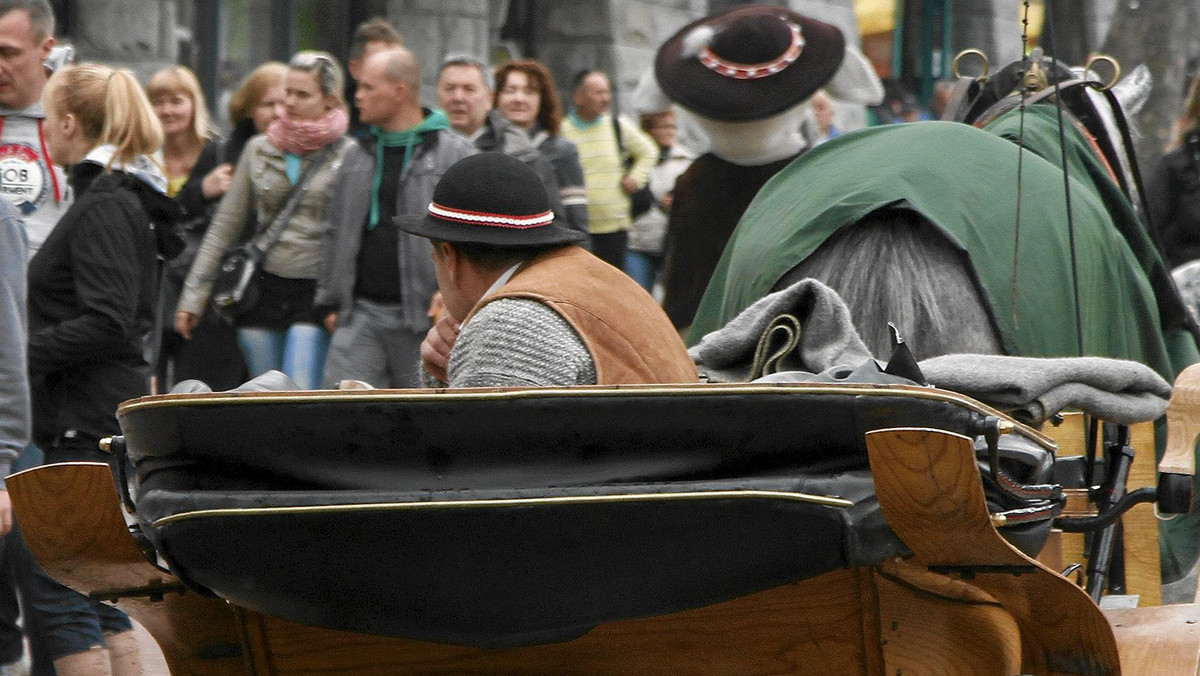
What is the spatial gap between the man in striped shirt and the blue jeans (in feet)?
7.55

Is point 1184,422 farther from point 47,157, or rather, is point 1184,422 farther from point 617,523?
point 47,157

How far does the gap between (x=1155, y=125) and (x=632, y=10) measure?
448 cm

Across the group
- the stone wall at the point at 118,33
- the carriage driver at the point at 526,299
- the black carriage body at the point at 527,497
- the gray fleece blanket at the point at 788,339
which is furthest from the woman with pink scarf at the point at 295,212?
the stone wall at the point at 118,33

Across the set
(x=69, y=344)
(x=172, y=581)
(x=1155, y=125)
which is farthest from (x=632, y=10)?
(x=172, y=581)

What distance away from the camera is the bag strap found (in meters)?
6.90

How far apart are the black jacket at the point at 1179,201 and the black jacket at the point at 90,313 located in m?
4.64

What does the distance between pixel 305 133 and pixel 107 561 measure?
410cm

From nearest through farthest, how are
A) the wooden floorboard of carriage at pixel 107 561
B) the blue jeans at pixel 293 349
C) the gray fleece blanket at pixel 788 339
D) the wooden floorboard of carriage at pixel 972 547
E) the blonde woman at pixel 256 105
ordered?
the wooden floorboard of carriage at pixel 972 547, the wooden floorboard of carriage at pixel 107 561, the gray fleece blanket at pixel 788 339, the blue jeans at pixel 293 349, the blonde woman at pixel 256 105

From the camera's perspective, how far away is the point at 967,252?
13.0ft

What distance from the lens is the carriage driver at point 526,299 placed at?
321 cm

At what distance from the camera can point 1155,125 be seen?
43.1 feet

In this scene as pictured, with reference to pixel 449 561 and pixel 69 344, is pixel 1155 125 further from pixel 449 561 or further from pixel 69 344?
pixel 449 561

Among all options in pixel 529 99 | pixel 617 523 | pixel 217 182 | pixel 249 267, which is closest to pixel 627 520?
pixel 617 523

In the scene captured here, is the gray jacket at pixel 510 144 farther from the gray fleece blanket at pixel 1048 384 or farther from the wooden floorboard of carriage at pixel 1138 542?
the gray fleece blanket at pixel 1048 384
